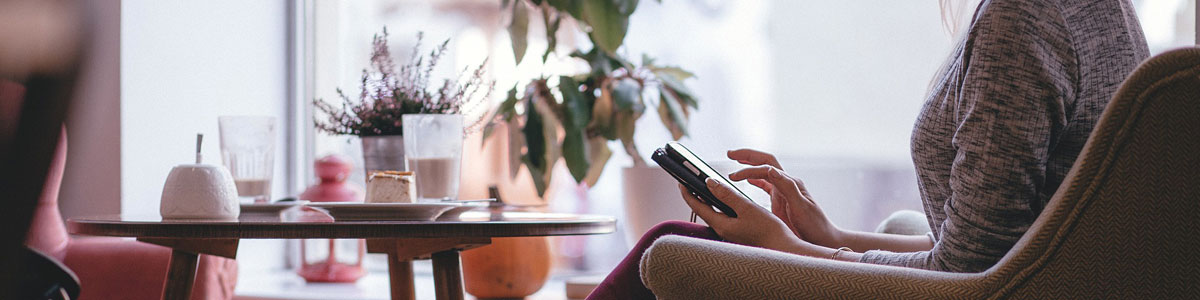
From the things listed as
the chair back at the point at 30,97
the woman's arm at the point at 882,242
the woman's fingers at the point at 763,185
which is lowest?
the woman's arm at the point at 882,242

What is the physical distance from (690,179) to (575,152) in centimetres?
173

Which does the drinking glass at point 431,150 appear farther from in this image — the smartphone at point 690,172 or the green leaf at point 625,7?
the green leaf at point 625,7

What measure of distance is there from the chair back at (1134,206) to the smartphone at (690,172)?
49 centimetres

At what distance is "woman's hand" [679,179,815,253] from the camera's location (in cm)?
123

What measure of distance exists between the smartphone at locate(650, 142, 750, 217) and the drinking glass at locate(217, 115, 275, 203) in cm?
77

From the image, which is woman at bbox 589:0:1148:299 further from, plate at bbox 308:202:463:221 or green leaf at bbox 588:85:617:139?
green leaf at bbox 588:85:617:139

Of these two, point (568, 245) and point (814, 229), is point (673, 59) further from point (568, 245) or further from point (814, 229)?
point (814, 229)

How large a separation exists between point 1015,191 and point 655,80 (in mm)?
2179

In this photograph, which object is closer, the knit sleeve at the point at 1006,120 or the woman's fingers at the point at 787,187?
the knit sleeve at the point at 1006,120

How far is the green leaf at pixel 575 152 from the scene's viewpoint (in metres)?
3.01

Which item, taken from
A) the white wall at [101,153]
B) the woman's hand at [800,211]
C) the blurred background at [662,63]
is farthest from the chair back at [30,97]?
the white wall at [101,153]

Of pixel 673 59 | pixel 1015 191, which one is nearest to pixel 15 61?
pixel 1015 191

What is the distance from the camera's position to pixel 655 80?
3113 millimetres

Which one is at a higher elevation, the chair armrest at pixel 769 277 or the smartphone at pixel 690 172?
the smartphone at pixel 690 172
